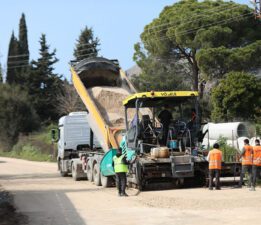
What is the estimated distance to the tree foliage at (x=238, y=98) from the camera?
31375 millimetres

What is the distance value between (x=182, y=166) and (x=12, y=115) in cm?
4504

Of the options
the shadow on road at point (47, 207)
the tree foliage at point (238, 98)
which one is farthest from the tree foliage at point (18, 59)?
the shadow on road at point (47, 207)

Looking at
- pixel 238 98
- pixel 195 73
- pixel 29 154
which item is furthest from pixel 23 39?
pixel 238 98

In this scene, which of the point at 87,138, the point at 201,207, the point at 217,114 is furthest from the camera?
the point at 217,114

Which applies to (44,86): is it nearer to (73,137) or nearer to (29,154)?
(29,154)

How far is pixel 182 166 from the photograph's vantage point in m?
17.0

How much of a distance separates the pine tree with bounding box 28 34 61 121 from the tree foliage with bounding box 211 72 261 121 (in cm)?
3615

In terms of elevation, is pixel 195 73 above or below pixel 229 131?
above

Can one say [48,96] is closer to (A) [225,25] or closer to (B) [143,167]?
(A) [225,25]

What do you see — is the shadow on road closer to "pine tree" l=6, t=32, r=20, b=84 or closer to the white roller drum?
the white roller drum

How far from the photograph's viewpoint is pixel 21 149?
53.7 meters

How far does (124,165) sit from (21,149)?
127 feet

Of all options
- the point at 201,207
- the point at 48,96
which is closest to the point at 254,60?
the point at 201,207

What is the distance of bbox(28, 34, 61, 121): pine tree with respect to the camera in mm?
66250
